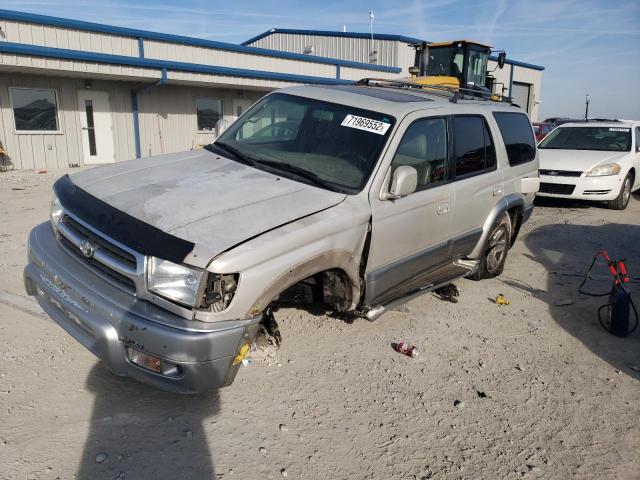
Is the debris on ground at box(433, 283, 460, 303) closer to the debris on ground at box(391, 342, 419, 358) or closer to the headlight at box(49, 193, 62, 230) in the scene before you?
the debris on ground at box(391, 342, 419, 358)

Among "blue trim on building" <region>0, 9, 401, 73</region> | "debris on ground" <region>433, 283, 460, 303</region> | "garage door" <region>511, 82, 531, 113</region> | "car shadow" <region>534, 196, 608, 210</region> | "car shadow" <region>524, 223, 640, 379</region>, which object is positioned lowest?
"car shadow" <region>534, 196, 608, 210</region>

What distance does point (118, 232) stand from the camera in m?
2.79

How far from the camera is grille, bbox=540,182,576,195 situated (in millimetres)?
9617

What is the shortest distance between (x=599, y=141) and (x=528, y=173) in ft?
19.8

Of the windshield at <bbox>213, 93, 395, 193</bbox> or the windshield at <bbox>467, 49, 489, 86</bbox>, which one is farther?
the windshield at <bbox>467, 49, 489, 86</bbox>

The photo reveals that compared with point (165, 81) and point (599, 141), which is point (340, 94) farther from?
point (165, 81)

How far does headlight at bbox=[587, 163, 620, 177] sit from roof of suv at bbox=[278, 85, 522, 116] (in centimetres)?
582

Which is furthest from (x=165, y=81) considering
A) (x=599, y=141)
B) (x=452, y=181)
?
(x=452, y=181)

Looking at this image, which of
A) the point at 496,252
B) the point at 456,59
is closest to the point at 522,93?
the point at 456,59

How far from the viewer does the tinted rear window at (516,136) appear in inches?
216

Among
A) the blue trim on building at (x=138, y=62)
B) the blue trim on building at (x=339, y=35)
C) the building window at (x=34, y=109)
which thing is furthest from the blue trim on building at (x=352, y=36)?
the building window at (x=34, y=109)

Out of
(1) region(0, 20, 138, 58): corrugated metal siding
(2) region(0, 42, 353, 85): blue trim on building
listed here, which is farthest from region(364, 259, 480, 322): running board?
(1) region(0, 20, 138, 58): corrugated metal siding

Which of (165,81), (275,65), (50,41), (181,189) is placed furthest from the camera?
(275,65)

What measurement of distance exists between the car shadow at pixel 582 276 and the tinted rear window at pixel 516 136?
57.9 inches
